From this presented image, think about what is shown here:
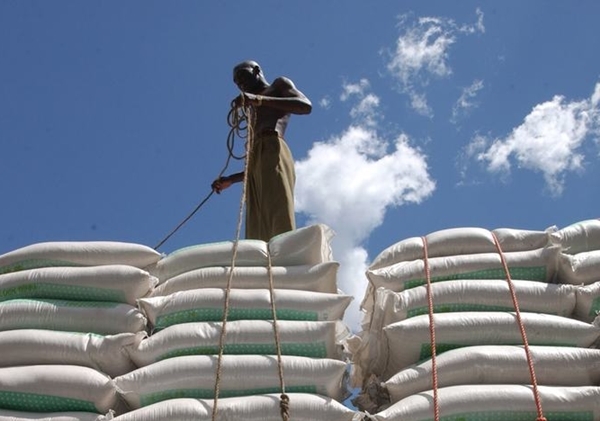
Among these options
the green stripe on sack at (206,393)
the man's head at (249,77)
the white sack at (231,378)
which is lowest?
the green stripe on sack at (206,393)

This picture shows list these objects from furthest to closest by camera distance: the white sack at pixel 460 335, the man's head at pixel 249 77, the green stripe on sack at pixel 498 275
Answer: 1. the man's head at pixel 249 77
2. the green stripe on sack at pixel 498 275
3. the white sack at pixel 460 335

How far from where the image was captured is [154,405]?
2.39m

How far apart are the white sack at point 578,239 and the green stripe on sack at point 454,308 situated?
1.19ft

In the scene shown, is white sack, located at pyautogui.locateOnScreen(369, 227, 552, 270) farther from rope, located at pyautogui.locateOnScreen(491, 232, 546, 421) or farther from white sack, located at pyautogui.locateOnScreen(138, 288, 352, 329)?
white sack, located at pyautogui.locateOnScreen(138, 288, 352, 329)

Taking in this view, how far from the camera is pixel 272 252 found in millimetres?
2854

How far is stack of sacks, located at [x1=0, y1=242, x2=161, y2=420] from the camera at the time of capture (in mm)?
2504

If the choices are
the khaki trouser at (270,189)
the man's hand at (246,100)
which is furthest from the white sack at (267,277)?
the man's hand at (246,100)

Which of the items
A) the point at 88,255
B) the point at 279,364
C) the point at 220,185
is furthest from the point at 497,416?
the point at 220,185

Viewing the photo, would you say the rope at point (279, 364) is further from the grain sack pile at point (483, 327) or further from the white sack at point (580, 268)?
the white sack at point (580, 268)

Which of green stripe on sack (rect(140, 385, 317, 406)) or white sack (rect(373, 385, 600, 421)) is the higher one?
green stripe on sack (rect(140, 385, 317, 406))

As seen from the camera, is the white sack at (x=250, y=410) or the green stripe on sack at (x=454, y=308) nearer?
the white sack at (x=250, y=410)

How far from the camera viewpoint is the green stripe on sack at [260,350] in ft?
8.34

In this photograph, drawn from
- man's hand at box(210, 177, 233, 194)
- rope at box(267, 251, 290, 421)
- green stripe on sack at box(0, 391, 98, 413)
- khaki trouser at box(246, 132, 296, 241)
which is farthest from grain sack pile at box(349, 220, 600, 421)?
man's hand at box(210, 177, 233, 194)

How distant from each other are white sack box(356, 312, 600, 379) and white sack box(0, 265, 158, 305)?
765 millimetres
